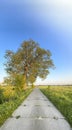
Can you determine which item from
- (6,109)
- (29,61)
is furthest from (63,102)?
(29,61)

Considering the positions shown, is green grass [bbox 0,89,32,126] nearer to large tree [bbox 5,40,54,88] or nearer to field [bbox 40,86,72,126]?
field [bbox 40,86,72,126]

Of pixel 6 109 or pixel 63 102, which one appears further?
pixel 63 102

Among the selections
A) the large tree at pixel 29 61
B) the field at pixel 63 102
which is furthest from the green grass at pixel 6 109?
the large tree at pixel 29 61

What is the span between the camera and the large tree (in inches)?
2229

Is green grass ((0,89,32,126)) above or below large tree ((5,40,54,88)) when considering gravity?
below

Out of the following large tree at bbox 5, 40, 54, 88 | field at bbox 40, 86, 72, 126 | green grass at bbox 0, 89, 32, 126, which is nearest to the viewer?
green grass at bbox 0, 89, 32, 126

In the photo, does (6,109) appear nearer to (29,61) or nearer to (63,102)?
(63,102)

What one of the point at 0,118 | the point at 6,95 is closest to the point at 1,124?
the point at 0,118

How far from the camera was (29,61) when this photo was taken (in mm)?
57125

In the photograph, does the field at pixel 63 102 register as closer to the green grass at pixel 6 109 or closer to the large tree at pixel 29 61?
the green grass at pixel 6 109

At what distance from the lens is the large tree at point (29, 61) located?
5662 centimetres

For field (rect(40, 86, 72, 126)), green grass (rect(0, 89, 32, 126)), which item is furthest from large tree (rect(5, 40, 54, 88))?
green grass (rect(0, 89, 32, 126))

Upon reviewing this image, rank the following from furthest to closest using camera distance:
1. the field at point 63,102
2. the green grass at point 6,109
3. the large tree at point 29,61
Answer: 1. the large tree at point 29,61
2. the field at point 63,102
3. the green grass at point 6,109

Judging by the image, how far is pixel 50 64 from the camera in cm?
5797
